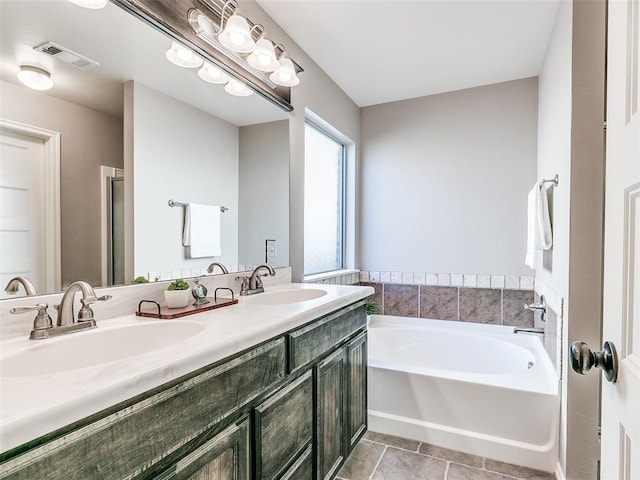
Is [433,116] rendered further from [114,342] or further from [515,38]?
[114,342]

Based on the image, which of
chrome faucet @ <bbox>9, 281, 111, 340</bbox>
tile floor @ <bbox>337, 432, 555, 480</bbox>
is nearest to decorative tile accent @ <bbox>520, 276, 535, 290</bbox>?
tile floor @ <bbox>337, 432, 555, 480</bbox>

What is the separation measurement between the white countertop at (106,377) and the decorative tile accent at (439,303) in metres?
2.15

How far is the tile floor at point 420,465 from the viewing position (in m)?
1.82

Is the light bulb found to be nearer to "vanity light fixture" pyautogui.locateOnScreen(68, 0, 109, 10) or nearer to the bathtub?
"vanity light fixture" pyautogui.locateOnScreen(68, 0, 109, 10)

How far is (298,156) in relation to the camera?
7.74 feet

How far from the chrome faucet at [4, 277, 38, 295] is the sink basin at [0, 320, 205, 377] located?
0.18 m

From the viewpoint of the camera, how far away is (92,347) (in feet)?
3.36

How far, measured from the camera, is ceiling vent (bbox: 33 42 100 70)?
1099 millimetres

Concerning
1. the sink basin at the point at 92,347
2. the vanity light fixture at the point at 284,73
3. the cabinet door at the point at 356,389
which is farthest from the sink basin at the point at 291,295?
the vanity light fixture at the point at 284,73

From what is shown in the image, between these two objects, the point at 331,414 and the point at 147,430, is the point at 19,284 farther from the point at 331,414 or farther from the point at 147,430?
the point at 331,414

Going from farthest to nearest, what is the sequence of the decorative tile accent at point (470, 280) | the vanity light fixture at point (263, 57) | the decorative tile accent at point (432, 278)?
the decorative tile accent at point (432, 278) → the decorative tile accent at point (470, 280) → the vanity light fixture at point (263, 57)

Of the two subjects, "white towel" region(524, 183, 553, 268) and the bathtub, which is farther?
"white towel" region(524, 183, 553, 268)

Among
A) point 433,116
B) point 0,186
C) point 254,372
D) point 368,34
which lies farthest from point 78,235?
point 433,116

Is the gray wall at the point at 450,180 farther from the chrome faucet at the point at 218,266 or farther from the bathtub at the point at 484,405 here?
the chrome faucet at the point at 218,266
